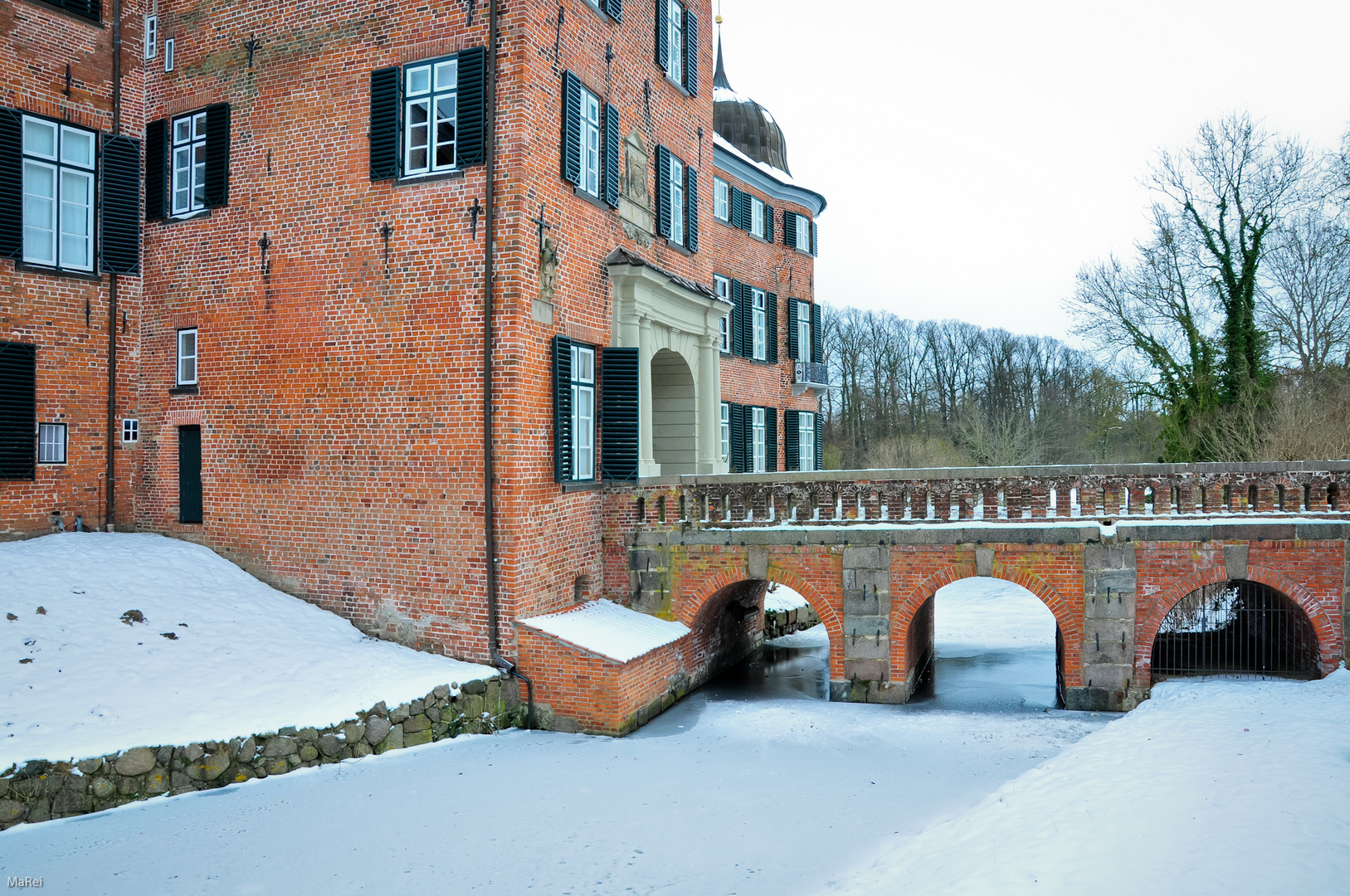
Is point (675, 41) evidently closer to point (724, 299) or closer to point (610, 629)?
point (724, 299)

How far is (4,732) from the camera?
26.7 feet

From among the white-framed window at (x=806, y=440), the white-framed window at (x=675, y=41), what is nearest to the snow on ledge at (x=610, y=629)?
the white-framed window at (x=675, y=41)

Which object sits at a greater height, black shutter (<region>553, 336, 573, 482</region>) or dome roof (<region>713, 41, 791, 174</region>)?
dome roof (<region>713, 41, 791, 174</region>)

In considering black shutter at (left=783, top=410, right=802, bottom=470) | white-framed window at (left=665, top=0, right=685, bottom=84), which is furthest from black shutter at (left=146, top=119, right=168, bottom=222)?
black shutter at (left=783, top=410, right=802, bottom=470)

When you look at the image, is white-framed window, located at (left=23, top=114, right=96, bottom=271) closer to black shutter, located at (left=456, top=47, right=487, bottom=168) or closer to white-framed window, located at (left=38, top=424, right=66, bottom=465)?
white-framed window, located at (left=38, top=424, right=66, bottom=465)

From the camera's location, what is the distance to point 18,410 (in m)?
12.2

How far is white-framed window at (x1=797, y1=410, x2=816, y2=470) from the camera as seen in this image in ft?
83.4

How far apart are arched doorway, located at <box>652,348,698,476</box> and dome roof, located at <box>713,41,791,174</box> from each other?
10773 millimetres

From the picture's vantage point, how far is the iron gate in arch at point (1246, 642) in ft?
41.1

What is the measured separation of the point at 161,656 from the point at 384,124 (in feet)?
22.7

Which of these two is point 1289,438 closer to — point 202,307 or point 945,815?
point 945,815

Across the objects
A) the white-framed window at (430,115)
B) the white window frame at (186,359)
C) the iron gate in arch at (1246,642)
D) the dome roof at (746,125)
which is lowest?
the iron gate in arch at (1246,642)

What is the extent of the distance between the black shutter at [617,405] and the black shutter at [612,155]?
2.23m

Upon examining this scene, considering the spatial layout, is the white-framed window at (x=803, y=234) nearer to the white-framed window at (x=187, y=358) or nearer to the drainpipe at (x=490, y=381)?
the drainpipe at (x=490, y=381)
